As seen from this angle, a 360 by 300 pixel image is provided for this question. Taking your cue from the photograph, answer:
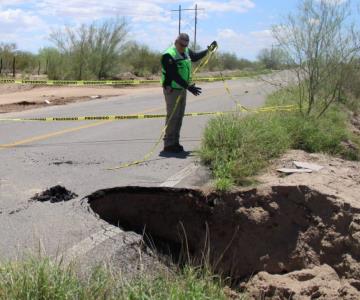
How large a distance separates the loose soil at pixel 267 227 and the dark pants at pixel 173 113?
2.58m

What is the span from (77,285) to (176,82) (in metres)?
5.89

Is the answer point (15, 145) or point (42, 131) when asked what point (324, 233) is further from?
point (42, 131)

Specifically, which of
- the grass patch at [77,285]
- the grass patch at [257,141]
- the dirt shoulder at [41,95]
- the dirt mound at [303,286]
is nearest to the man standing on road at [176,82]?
the grass patch at [257,141]

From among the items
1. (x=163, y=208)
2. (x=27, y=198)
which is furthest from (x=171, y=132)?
(x=27, y=198)

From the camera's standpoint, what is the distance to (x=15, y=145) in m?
10.4

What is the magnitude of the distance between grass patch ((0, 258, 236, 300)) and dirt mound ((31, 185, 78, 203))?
8.53ft

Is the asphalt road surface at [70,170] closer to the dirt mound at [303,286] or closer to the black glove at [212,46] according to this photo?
the dirt mound at [303,286]

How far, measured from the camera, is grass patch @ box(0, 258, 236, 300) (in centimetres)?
369

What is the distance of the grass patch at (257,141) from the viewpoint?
295 inches

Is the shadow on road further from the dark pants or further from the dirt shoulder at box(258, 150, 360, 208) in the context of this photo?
the dirt shoulder at box(258, 150, 360, 208)

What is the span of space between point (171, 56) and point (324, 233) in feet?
14.3

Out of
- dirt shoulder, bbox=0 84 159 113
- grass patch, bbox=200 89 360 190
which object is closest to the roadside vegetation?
grass patch, bbox=200 89 360 190

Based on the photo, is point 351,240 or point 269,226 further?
point 269,226

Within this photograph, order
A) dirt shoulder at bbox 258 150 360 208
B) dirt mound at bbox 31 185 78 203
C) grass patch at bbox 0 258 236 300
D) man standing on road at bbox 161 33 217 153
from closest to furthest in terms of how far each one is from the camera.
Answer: grass patch at bbox 0 258 236 300
dirt shoulder at bbox 258 150 360 208
dirt mound at bbox 31 185 78 203
man standing on road at bbox 161 33 217 153
